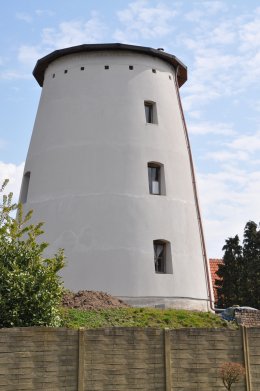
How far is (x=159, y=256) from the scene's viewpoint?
2305 centimetres

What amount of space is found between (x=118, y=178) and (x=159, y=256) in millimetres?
3310

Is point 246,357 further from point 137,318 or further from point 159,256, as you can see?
point 159,256

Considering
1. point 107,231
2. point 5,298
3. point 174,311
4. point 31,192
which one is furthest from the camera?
point 31,192

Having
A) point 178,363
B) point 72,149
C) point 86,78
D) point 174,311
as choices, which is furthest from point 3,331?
point 86,78

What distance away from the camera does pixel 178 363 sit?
1191 cm

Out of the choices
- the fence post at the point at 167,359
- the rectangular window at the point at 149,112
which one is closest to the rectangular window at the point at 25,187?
the rectangular window at the point at 149,112

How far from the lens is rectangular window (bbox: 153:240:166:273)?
22.9 m

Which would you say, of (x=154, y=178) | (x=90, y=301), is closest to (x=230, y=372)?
(x=90, y=301)

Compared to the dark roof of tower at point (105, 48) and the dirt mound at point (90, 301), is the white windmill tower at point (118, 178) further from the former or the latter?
the dirt mound at point (90, 301)

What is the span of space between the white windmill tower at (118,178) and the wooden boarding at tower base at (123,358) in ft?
31.8

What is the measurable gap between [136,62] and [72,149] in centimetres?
463

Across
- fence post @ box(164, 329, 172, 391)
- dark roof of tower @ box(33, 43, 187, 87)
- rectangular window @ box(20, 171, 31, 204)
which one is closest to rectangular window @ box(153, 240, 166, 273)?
rectangular window @ box(20, 171, 31, 204)

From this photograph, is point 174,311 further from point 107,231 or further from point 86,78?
point 86,78

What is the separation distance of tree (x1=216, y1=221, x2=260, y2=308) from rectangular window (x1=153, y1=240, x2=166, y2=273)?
4.86m
